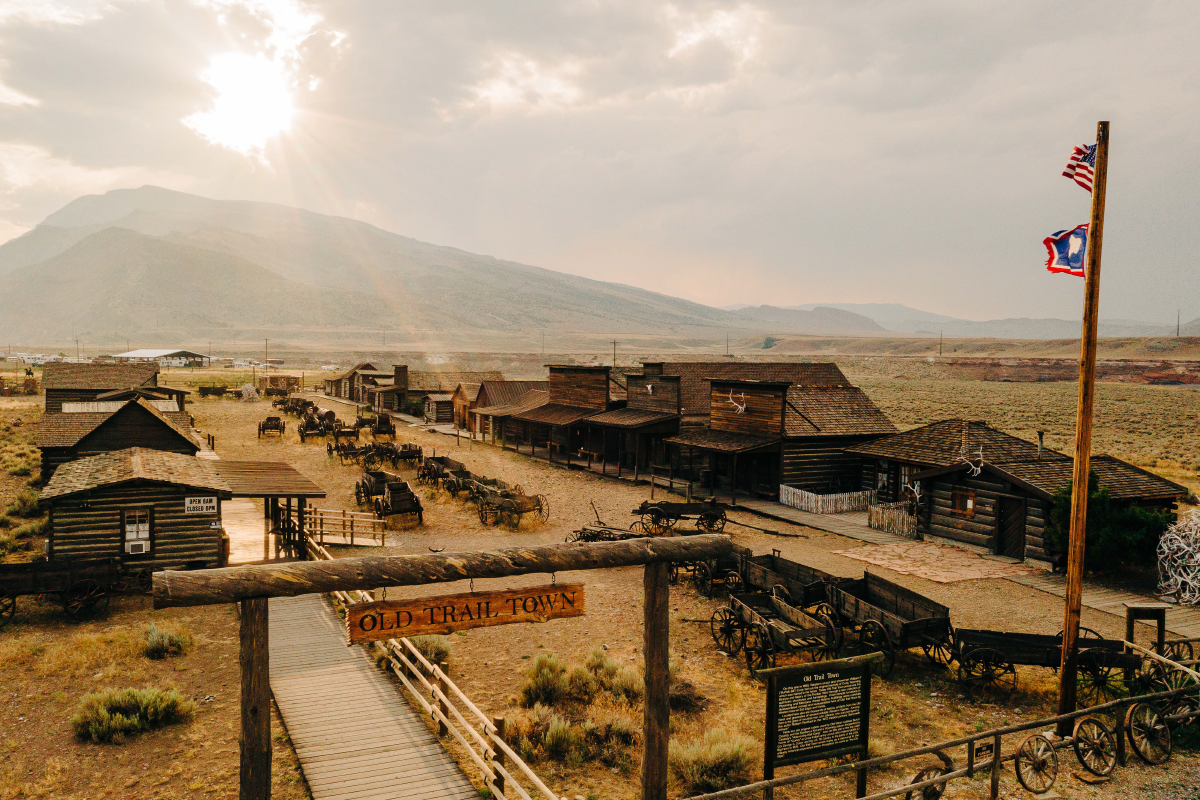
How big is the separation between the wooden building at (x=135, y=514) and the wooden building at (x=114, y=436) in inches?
229

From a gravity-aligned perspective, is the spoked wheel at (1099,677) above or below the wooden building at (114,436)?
below

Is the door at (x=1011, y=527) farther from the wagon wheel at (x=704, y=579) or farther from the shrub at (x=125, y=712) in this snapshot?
the shrub at (x=125, y=712)

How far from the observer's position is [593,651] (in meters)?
13.4

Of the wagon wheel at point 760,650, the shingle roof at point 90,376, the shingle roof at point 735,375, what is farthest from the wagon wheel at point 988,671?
the shingle roof at point 90,376

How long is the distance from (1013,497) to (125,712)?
21.2 meters

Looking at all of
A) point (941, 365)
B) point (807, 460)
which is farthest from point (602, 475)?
point (941, 365)

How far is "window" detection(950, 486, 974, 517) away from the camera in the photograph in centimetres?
2096

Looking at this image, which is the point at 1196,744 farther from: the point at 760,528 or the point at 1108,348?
the point at 1108,348

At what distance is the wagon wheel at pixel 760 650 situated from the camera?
1249 centimetres

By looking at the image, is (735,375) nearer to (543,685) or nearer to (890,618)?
(890,618)

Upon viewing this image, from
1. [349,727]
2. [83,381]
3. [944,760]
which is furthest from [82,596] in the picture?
[83,381]

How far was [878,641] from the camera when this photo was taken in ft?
40.6

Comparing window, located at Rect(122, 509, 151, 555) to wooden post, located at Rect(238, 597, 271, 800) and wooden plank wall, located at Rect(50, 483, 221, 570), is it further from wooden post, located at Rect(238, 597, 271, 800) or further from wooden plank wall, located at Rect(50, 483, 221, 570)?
wooden post, located at Rect(238, 597, 271, 800)

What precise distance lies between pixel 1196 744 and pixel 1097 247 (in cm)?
747
